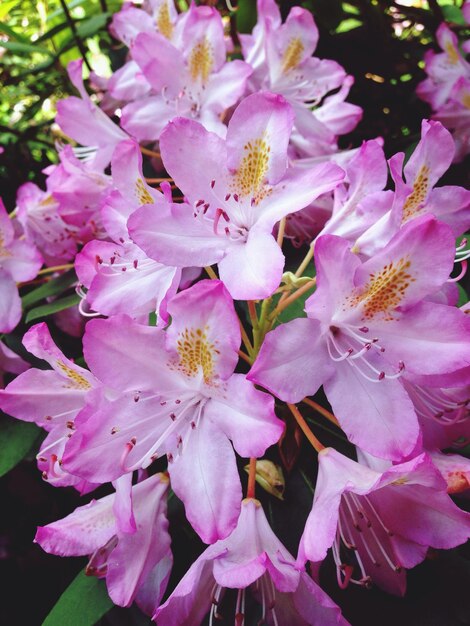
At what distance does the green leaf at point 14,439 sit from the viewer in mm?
915

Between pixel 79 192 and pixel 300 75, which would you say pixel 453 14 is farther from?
pixel 79 192

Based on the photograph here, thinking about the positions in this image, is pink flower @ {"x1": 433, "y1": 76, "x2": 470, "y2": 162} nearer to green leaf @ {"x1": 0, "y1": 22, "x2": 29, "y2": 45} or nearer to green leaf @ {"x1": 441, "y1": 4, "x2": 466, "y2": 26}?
green leaf @ {"x1": 441, "y1": 4, "x2": 466, "y2": 26}

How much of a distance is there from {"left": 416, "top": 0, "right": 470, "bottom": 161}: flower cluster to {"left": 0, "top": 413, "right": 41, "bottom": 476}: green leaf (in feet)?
3.19

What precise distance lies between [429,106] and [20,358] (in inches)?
41.3

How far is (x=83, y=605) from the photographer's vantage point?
76 centimetres

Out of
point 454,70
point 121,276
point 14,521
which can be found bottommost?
point 14,521

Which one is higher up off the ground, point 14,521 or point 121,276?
point 121,276

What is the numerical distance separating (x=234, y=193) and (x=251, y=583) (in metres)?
0.44

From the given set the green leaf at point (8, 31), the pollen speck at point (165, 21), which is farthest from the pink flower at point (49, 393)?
the green leaf at point (8, 31)

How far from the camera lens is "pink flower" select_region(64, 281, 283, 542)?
595 millimetres

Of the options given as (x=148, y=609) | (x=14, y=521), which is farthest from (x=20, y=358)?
(x=148, y=609)

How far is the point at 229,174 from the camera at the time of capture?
2.35 feet

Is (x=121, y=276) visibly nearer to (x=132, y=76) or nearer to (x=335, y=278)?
(x=335, y=278)

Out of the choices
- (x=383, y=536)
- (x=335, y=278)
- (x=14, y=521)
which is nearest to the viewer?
(x=335, y=278)
